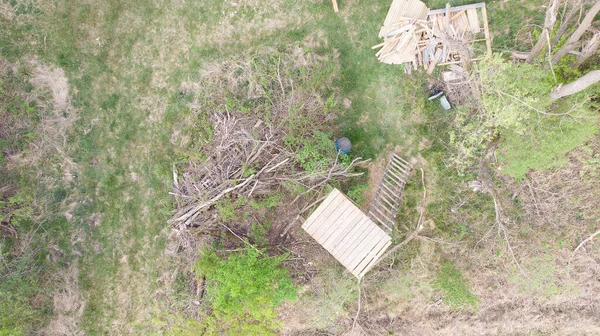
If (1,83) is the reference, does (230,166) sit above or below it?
below

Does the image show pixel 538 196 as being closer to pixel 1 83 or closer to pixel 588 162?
pixel 588 162

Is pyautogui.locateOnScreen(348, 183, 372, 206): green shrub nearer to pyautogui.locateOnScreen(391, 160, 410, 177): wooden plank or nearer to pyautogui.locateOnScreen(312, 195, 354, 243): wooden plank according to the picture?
pyautogui.locateOnScreen(312, 195, 354, 243): wooden plank

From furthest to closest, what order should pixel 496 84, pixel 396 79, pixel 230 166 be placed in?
pixel 396 79
pixel 230 166
pixel 496 84

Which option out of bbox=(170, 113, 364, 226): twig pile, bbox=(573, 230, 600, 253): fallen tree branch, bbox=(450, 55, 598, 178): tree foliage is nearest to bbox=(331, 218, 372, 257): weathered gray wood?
bbox=(170, 113, 364, 226): twig pile

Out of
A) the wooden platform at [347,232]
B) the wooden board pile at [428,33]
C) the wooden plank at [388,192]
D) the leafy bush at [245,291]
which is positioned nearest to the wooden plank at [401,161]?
the wooden plank at [388,192]

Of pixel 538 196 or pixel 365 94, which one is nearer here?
pixel 538 196

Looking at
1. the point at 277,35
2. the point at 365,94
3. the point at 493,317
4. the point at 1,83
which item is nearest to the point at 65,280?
the point at 1,83

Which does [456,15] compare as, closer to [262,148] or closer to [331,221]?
[262,148]
